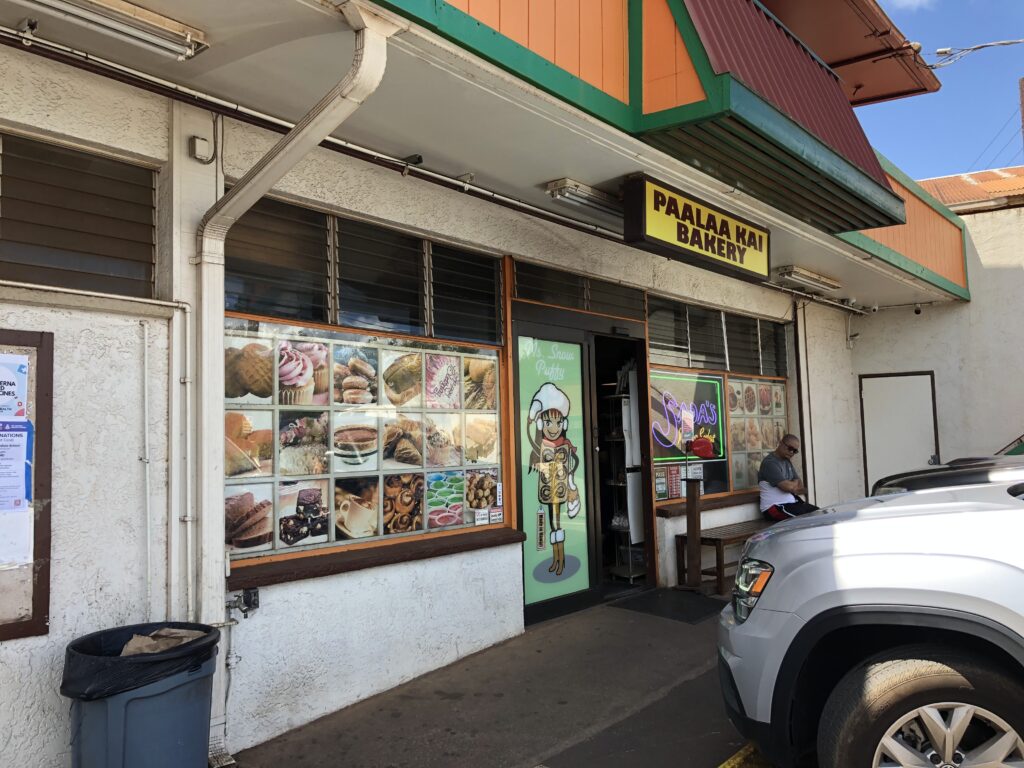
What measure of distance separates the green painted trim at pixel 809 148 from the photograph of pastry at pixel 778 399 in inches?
148

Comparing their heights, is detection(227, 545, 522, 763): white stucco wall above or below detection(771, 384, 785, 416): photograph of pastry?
below

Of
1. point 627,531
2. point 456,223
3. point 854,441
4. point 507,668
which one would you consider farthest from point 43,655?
point 854,441

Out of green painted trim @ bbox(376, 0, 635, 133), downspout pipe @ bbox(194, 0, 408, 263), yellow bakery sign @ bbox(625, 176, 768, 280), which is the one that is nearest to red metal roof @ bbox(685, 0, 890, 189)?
green painted trim @ bbox(376, 0, 635, 133)

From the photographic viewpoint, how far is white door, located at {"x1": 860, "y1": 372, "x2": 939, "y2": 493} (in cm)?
1173

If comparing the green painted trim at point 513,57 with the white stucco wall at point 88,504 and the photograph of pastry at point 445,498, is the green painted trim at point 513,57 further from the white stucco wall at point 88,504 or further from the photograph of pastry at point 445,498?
the photograph of pastry at point 445,498

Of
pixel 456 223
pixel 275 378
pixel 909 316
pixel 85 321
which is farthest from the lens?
pixel 909 316

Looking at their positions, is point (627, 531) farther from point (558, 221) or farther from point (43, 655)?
point (43, 655)

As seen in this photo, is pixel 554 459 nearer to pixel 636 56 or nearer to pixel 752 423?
pixel 636 56

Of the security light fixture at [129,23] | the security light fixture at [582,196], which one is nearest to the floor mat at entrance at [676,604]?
the security light fixture at [582,196]

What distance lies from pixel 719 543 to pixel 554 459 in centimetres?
209

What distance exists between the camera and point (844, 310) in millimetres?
12211

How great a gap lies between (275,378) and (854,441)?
10.3 metres

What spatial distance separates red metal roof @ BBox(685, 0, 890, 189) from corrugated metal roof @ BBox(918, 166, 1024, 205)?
5486 millimetres

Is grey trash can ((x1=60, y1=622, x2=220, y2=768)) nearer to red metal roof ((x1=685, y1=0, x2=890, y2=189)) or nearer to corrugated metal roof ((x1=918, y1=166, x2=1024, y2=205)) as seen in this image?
red metal roof ((x1=685, y1=0, x2=890, y2=189))
